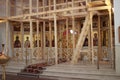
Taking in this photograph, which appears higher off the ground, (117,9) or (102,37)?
(117,9)

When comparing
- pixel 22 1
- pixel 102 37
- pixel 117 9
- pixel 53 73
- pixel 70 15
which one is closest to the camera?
pixel 117 9

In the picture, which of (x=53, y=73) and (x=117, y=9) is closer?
(x=117, y=9)

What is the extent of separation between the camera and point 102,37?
13266mm

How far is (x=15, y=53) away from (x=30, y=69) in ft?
13.1

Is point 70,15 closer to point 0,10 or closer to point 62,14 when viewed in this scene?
point 62,14

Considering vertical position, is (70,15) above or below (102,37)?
above

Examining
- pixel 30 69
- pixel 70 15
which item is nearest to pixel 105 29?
pixel 70 15

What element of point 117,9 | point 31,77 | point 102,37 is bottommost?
point 31,77

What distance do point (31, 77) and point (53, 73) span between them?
108 centimetres

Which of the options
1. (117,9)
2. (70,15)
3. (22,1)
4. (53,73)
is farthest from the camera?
(22,1)

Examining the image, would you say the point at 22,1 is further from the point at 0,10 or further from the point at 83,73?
the point at 83,73

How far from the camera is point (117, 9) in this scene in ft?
27.9

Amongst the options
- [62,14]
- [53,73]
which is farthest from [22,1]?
[53,73]

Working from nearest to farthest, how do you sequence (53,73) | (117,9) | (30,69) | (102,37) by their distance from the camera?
(117,9) → (53,73) → (30,69) → (102,37)
